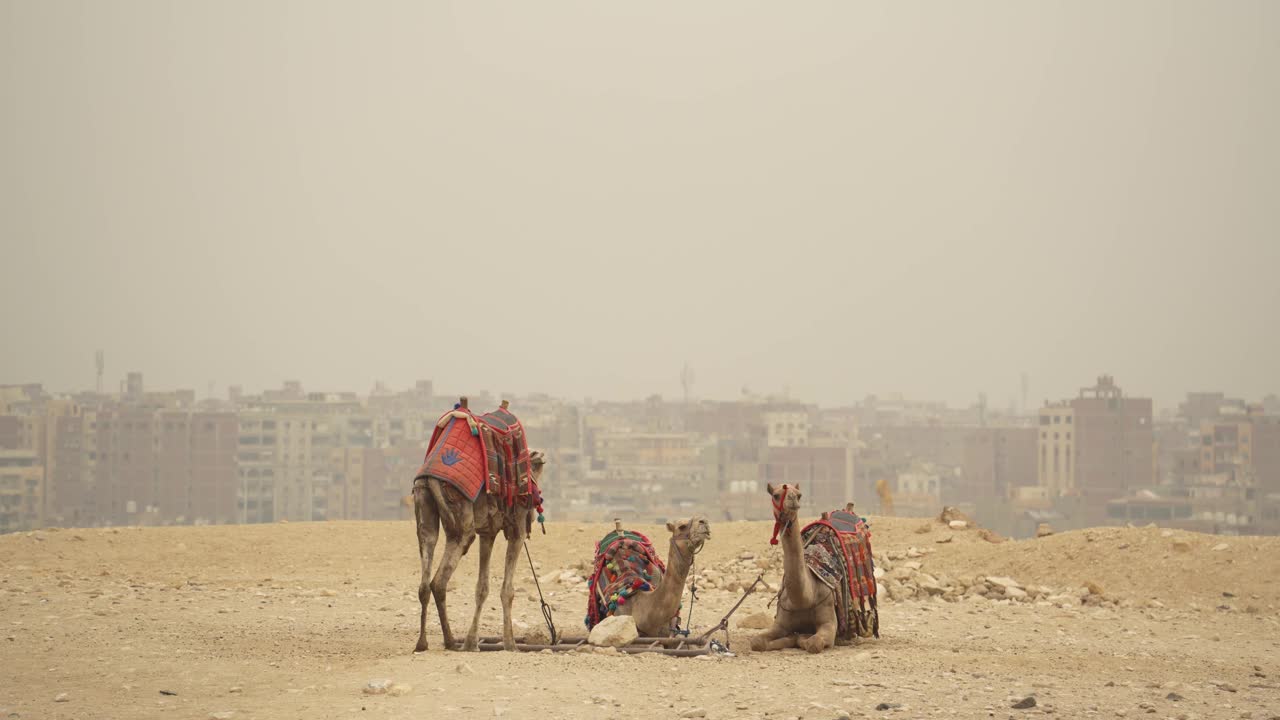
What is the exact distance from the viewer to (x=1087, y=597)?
16234 millimetres

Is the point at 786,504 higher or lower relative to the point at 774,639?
higher

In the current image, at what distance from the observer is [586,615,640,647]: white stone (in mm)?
11000

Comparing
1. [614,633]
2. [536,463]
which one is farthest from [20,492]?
[614,633]

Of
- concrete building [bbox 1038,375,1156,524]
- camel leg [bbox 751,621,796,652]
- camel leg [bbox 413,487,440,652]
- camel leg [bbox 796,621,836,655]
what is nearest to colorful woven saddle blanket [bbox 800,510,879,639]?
camel leg [bbox 796,621,836,655]

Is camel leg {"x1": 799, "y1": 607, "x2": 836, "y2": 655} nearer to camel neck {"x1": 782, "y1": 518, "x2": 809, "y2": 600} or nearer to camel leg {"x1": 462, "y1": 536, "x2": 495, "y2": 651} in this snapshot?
camel neck {"x1": 782, "y1": 518, "x2": 809, "y2": 600}

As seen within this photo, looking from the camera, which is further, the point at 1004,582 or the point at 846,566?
the point at 1004,582

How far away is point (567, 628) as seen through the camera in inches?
522

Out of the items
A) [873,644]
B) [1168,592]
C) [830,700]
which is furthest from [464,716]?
[1168,592]

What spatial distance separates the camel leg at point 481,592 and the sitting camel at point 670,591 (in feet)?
3.71

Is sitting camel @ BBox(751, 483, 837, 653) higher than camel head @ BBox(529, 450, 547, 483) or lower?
lower

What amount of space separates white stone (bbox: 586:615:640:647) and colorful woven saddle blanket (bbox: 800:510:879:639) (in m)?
1.70

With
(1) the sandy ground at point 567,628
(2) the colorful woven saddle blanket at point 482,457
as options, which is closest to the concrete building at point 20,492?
(1) the sandy ground at point 567,628

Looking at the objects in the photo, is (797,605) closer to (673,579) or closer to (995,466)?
(673,579)

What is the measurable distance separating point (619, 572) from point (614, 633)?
2.74 ft
